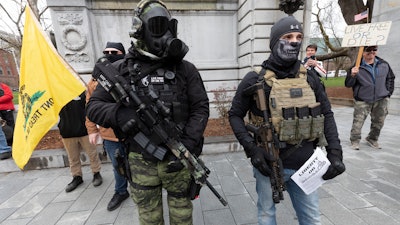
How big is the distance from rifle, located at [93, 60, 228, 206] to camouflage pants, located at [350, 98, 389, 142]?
14.7 ft

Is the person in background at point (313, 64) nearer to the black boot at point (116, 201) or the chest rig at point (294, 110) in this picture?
the chest rig at point (294, 110)

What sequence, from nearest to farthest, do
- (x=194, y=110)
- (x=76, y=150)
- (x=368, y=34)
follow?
(x=194, y=110), (x=76, y=150), (x=368, y=34)

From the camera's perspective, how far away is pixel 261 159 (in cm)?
165

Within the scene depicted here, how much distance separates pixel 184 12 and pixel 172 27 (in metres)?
6.09

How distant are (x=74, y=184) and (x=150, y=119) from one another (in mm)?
2840

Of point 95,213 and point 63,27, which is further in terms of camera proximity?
point 63,27

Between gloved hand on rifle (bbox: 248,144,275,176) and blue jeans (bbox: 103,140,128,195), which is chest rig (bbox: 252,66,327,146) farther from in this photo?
blue jeans (bbox: 103,140,128,195)

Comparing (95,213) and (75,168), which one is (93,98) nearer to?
(95,213)

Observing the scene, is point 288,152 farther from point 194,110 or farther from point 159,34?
point 159,34

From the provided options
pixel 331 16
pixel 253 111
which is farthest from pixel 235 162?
pixel 331 16

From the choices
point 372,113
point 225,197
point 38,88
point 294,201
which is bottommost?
point 225,197

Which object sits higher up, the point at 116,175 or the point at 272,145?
the point at 272,145

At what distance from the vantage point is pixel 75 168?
3.43 metres

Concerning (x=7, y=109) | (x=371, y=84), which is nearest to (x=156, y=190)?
(x=371, y=84)
